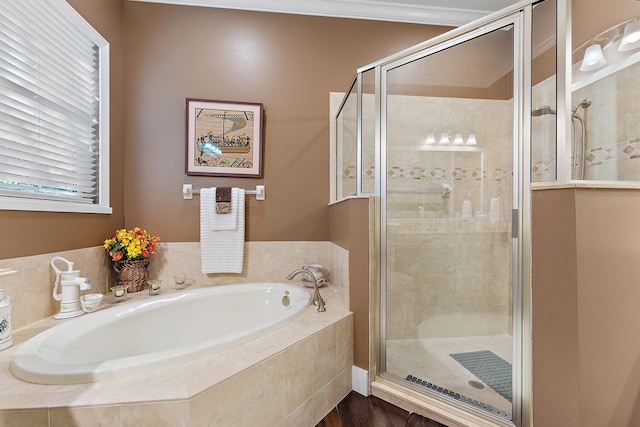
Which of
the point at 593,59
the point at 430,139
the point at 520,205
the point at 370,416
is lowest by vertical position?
the point at 370,416

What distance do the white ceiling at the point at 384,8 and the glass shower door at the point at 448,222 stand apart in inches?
37.2

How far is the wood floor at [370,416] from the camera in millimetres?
1323

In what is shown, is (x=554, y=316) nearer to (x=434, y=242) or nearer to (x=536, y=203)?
(x=536, y=203)

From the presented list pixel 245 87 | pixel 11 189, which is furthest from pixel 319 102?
pixel 11 189

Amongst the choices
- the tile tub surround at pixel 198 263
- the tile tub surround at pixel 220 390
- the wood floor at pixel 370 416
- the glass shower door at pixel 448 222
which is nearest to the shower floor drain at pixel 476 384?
the glass shower door at pixel 448 222

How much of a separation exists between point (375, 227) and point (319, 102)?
129 centimetres

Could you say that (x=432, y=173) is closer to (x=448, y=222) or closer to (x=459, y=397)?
(x=448, y=222)

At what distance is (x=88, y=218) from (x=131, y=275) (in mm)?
460

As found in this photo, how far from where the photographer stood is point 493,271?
5.28ft

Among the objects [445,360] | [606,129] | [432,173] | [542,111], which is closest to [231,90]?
[432,173]

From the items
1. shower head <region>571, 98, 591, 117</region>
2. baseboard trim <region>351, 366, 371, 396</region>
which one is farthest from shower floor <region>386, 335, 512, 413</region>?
shower head <region>571, 98, 591, 117</region>

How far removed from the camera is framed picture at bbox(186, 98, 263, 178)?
217 centimetres

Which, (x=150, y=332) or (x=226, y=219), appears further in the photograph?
(x=226, y=219)

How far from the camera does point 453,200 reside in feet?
6.14
